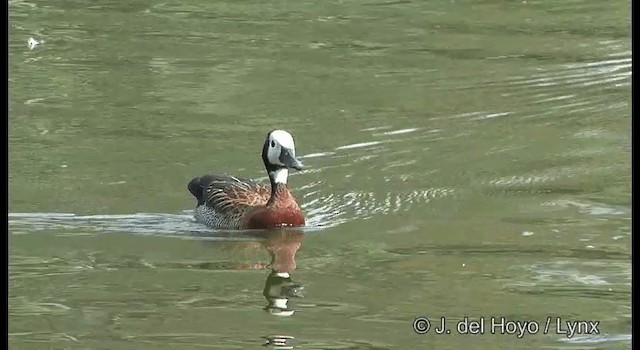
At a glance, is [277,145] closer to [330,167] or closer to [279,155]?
[279,155]

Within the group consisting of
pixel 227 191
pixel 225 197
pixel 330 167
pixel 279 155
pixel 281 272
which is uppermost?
pixel 330 167

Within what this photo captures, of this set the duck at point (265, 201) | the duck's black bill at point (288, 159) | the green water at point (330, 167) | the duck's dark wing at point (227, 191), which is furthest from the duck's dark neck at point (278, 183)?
the green water at point (330, 167)

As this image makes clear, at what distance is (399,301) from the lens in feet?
33.1

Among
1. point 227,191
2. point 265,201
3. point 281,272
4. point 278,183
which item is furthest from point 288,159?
point 281,272

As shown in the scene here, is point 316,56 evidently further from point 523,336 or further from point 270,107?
point 523,336

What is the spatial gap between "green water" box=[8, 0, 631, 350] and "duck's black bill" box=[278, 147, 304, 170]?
1.62 ft

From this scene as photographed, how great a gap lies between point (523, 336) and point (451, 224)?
2.70 m

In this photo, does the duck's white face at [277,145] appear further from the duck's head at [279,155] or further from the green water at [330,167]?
the green water at [330,167]

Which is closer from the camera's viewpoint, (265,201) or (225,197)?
(225,197)

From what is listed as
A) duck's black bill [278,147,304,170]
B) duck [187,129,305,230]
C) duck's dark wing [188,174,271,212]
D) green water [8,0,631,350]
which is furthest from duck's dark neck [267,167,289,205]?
green water [8,0,631,350]

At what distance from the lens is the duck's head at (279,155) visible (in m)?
12.5

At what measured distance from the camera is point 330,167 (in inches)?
541

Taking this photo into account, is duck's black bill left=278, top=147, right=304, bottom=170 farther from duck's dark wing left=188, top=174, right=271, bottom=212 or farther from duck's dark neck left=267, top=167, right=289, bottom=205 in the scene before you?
duck's dark wing left=188, top=174, right=271, bottom=212

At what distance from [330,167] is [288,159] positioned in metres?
1.35
